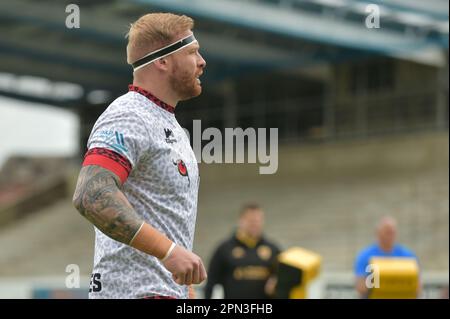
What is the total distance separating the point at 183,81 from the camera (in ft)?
13.5

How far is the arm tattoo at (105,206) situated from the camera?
12.0 feet

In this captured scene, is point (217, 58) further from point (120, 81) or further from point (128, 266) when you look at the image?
point (128, 266)

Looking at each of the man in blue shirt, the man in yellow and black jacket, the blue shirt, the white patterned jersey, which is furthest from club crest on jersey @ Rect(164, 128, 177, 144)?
the man in yellow and black jacket

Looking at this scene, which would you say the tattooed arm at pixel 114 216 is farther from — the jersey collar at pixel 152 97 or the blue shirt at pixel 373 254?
the blue shirt at pixel 373 254

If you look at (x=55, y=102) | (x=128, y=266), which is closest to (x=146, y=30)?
(x=128, y=266)

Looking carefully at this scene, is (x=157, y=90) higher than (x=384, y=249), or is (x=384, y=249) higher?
(x=384, y=249)

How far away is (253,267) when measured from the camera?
36.7 ft

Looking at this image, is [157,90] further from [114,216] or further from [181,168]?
[114,216]

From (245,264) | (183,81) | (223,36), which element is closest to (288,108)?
(223,36)

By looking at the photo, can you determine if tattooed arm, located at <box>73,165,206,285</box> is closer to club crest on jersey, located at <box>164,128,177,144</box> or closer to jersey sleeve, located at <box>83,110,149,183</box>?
jersey sleeve, located at <box>83,110,149,183</box>

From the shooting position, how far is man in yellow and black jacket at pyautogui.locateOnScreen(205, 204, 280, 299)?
1108 centimetres

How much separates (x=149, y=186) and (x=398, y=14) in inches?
832

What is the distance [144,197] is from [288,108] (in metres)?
30.6

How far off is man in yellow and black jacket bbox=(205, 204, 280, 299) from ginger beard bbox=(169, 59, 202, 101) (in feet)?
22.7
